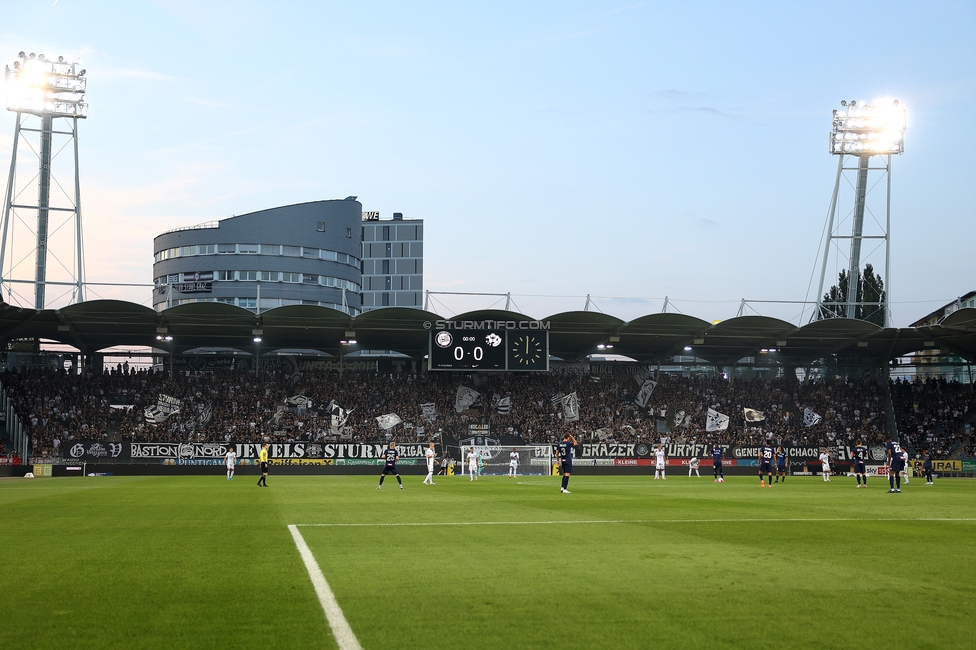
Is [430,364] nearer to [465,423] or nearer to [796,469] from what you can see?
[465,423]

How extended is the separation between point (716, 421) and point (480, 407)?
17.6m

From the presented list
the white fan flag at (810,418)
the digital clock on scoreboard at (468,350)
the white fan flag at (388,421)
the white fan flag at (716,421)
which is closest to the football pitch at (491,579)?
the digital clock on scoreboard at (468,350)

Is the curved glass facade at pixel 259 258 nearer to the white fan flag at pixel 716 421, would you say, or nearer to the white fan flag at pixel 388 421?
the white fan flag at pixel 388 421

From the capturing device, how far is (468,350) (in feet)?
187

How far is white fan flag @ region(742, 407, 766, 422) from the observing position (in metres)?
64.9

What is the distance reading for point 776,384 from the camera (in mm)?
68562

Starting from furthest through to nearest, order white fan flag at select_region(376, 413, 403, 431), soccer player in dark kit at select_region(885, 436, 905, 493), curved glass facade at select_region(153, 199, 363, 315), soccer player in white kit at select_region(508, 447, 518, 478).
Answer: curved glass facade at select_region(153, 199, 363, 315), white fan flag at select_region(376, 413, 403, 431), soccer player in white kit at select_region(508, 447, 518, 478), soccer player in dark kit at select_region(885, 436, 905, 493)

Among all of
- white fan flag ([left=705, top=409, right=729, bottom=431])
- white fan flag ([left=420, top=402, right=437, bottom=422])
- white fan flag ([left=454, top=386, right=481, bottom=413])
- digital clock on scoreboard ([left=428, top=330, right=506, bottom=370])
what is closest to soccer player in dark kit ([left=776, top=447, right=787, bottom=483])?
white fan flag ([left=705, top=409, right=729, bottom=431])

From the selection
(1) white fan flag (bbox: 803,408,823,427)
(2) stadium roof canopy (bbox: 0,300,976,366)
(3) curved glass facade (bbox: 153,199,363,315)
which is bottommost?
(1) white fan flag (bbox: 803,408,823,427)

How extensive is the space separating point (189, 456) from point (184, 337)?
1139 cm

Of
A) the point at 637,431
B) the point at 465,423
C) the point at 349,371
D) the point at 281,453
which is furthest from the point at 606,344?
the point at 281,453

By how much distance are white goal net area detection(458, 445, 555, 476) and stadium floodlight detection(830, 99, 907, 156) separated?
113ft

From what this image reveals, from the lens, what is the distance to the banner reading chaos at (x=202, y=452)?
2060 inches

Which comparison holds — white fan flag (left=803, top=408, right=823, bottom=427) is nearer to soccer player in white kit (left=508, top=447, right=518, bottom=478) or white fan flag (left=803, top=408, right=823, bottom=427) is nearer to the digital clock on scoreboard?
the digital clock on scoreboard
